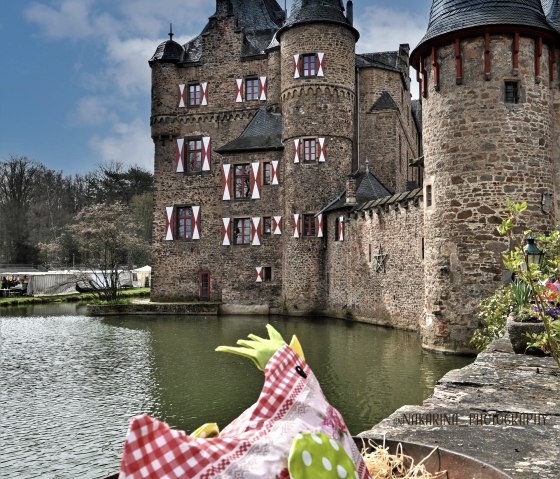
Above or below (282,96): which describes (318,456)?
below

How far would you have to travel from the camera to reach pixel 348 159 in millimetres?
24328

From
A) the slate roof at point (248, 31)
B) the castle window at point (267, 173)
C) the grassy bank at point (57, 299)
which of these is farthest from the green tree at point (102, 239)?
the slate roof at point (248, 31)

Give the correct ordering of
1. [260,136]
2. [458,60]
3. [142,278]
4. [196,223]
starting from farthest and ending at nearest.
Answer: [142,278] < [196,223] < [260,136] < [458,60]

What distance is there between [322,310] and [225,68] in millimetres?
12169

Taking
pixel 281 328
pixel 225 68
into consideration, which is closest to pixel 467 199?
pixel 281 328

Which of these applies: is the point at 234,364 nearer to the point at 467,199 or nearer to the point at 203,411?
the point at 203,411

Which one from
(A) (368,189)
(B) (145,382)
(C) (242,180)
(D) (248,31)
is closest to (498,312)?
(B) (145,382)

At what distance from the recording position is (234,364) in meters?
11.9

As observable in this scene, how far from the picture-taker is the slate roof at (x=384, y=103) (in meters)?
25.7

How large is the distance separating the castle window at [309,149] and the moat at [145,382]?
26.2 ft

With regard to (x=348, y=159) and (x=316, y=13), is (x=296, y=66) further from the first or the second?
(x=348, y=159)

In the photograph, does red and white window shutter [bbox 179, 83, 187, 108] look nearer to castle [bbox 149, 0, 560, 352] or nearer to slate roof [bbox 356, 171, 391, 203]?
castle [bbox 149, 0, 560, 352]

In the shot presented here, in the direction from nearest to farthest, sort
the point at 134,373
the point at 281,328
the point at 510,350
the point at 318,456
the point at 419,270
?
the point at 318,456 < the point at 510,350 < the point at 134,373 < the point at 419,270 < the point at 281,328

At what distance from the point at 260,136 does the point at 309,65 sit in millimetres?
3616
